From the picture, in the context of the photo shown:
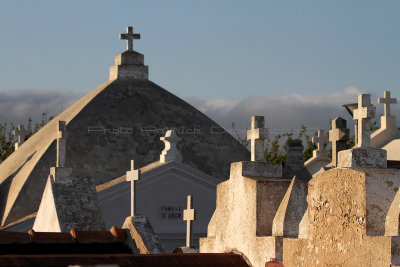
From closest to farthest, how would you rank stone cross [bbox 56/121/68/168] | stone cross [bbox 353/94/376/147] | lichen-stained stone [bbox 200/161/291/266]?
stone cross [bbox 353/94/376/147] < lichen-stained stone [bbox 200/161/291/266] < stone cross [bbox 56/121/68/168]

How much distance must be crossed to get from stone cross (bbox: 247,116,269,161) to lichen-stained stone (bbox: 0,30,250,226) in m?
17.7

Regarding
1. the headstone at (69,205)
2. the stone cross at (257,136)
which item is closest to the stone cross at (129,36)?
the headstone at (69,205)

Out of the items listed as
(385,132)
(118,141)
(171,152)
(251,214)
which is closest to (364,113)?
(251,214)

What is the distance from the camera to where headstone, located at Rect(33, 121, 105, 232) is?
46.0 ft

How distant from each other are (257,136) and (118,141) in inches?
772

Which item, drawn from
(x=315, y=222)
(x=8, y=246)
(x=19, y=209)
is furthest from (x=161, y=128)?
(x=315, y=222)

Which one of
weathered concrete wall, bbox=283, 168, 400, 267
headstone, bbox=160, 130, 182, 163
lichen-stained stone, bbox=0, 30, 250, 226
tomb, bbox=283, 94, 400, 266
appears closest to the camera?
tomb, bbox=283, 94, 400, 266

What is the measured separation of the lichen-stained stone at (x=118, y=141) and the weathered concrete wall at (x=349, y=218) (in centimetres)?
2007

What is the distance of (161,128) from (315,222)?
22101 mm

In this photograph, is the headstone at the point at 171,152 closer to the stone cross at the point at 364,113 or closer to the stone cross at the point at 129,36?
the stone cross at the point at 129,36

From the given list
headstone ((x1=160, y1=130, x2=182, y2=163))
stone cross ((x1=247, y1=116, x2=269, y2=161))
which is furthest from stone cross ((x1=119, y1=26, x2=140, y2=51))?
stone cross ((x1=247, y1=116, x2=269, y2=161))

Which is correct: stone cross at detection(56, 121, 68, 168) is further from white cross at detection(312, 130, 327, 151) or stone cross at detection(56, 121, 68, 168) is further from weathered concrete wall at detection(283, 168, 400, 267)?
white cross at detection(312, 130, 327, 151)

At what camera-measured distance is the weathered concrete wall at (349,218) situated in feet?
18.1

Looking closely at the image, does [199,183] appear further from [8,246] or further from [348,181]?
[348,181]
